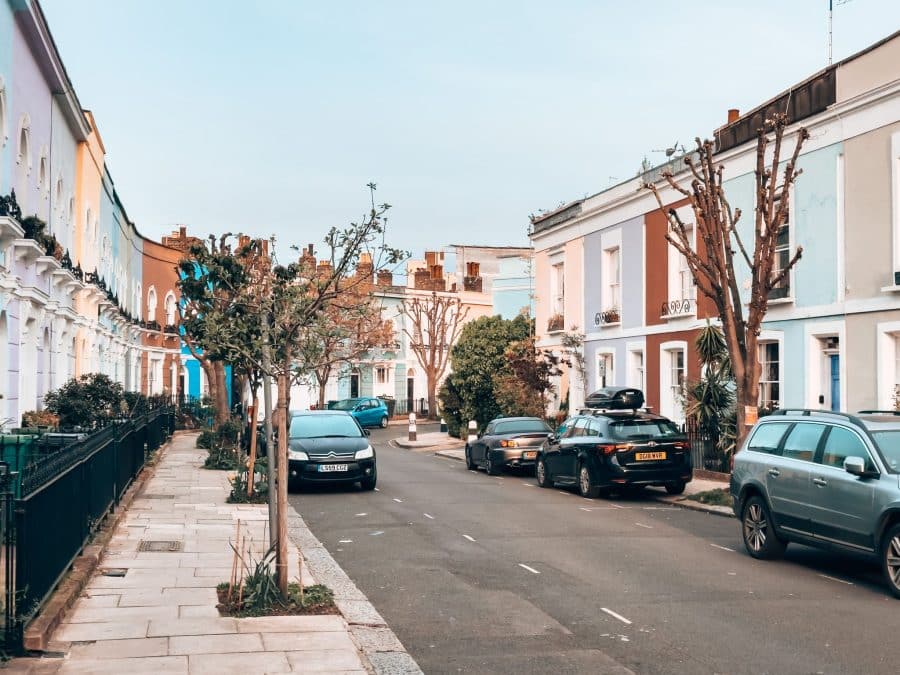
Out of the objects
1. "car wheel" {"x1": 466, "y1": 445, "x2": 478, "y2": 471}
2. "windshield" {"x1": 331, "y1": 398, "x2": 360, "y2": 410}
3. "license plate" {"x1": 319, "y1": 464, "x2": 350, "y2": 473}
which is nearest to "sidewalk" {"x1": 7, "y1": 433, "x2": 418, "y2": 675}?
"license plate" {"x1": 319, "y1": 464, "x2": 350, "y2": 473}

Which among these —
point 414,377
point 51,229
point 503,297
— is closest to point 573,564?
point 51,229

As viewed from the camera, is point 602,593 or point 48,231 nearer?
point 602,593

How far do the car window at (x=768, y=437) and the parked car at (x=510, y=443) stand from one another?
35.9 ft

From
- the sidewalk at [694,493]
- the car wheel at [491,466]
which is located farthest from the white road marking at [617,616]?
the car wheel at [491,466]

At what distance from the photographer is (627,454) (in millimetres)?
18844

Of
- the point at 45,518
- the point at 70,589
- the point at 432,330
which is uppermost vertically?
the point at 432,330

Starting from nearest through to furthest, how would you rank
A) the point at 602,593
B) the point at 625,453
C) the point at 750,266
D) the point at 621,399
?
the point at 602,593
the point at 750,266
the point at 625,453
the point at 621,399

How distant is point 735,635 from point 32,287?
46.6 feet

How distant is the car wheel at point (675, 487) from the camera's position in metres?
19.2

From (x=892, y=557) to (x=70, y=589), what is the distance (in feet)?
24.1

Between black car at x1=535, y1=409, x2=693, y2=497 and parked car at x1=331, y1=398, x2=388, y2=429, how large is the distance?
3210cm

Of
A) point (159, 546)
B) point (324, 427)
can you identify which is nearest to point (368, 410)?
point (324, 427)

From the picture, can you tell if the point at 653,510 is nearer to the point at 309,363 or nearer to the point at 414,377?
the point at 309,363

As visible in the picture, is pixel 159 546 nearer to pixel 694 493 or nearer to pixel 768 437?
pixel 768 437
